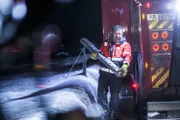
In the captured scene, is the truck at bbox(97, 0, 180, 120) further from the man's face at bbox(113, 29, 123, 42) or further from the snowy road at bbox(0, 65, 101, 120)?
the snowy road at bbox(0, 65, 101, 120)

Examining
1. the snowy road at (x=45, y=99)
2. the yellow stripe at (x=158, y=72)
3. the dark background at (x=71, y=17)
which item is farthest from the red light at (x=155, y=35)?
the dark background at (x=71, y=17)

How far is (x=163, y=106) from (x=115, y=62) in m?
1.35

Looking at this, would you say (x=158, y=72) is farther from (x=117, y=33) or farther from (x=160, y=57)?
(x=117, y=33)

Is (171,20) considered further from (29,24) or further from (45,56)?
(29,24)

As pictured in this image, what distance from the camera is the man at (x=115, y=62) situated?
559 centimetres

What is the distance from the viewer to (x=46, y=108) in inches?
256

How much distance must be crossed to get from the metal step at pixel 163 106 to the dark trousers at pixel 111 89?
1.10 m

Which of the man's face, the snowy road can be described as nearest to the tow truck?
the man's face

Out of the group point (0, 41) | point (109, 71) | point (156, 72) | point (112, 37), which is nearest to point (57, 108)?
point (109, 71)

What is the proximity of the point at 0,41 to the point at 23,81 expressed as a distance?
17.6 meters

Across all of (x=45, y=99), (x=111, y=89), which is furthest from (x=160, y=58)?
(x=45, y=99)

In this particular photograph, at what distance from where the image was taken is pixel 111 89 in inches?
230

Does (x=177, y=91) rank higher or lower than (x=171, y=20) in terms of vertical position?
lower

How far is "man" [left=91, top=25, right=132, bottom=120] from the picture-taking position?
5590 millimetres
